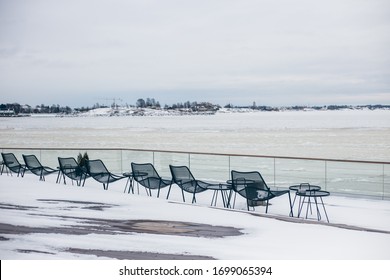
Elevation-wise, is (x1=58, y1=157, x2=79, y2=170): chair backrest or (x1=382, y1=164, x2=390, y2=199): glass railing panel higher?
(x1=58, y1=157, x2=79, y2=170): chair backrest

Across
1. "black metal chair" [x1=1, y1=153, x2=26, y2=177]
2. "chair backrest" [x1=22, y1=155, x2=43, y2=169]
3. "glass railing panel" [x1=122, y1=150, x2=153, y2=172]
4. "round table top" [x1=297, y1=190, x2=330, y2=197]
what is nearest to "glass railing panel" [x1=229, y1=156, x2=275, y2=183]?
"glass railing panel" [x1=122, y1=150, x2=153, y2=172]

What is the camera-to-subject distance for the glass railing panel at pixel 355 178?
25.7 feet

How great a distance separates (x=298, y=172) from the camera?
9.22 m

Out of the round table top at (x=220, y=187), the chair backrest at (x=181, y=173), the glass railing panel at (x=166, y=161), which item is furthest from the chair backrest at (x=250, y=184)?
the glass railing panel at (x=166, y=161)

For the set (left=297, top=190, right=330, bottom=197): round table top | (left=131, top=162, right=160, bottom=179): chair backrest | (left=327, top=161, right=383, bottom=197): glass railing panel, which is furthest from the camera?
(left=327, top=161, right=383, bottom=197): glass railing panel

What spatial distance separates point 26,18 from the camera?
5586 mm

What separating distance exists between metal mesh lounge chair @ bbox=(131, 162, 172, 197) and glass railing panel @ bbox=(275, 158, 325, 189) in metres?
2.72

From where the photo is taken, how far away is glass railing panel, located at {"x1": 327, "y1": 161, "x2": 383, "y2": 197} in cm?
784

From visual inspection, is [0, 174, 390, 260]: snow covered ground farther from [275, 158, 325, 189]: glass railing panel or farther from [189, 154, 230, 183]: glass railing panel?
[189, 154, 230, 183]: glass railing panel

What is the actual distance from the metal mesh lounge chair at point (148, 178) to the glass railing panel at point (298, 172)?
8.91 feet

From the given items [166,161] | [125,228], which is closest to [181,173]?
[125,228]
